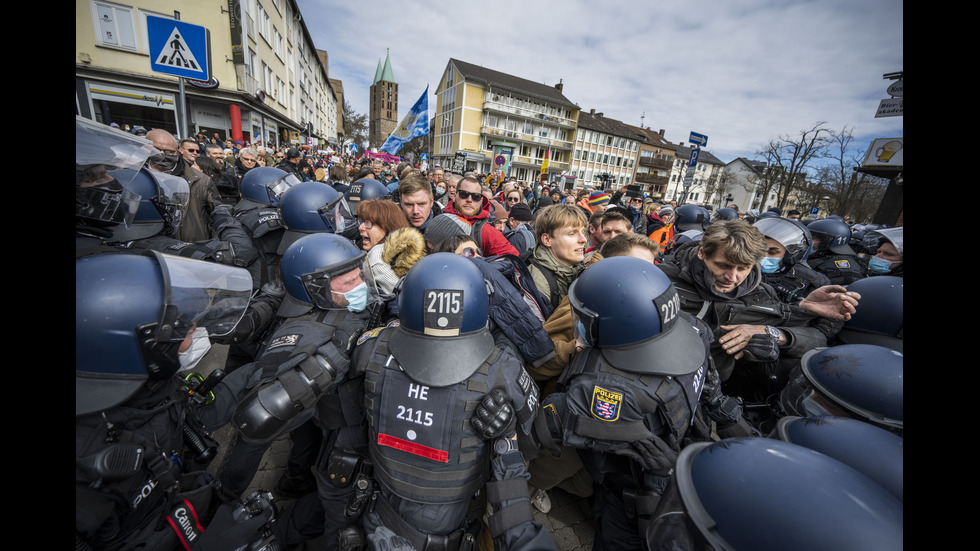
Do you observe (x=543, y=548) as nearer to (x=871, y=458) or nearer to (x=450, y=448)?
(x=450, y=448)

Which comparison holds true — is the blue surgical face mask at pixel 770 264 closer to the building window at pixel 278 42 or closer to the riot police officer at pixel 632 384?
the riot police officer at pixel 632 384

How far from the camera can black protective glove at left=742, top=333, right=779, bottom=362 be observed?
262cm

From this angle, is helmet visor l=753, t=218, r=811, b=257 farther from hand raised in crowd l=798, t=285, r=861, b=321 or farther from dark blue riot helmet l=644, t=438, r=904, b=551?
dark blue riot helmet l=644, t=438, r=904, b=551

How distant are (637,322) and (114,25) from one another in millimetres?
25541

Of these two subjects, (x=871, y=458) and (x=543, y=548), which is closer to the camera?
(x=871, y=458)

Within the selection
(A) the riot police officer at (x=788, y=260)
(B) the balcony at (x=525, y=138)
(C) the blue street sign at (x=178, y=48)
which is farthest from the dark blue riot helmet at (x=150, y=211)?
(B) the balcony at (x=525, y=138)

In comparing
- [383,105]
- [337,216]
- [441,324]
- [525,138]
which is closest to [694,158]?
[337,216]

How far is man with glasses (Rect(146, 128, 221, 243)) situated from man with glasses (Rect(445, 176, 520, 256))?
3743mm

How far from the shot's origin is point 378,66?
76.9 meters

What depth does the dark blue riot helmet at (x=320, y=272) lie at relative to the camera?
87.8 inches

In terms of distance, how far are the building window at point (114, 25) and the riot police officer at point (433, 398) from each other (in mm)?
24266

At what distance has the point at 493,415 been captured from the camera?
1639 mm
